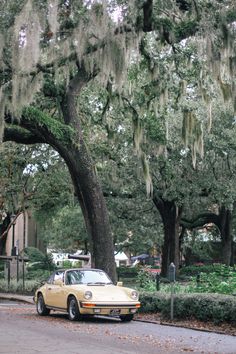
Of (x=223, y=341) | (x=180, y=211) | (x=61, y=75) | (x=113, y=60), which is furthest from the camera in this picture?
(x=180, y=211)

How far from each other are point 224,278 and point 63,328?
7441 mm

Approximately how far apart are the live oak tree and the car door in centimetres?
322

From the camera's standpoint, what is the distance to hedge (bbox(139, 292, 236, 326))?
13307 millimetres

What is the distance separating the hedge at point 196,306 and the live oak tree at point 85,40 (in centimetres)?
328

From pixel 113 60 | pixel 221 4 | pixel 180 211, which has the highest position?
pixel 221 4

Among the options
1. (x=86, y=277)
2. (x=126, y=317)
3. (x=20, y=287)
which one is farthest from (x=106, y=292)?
(x=20, y=287)

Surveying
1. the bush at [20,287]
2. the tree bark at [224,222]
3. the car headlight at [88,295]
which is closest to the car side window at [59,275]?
the car headlight at [88,295]

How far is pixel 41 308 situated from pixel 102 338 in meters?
5.69

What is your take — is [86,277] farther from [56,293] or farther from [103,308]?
[103,308]

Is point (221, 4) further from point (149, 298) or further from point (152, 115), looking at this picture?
point (152, 115)

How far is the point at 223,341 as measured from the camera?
11.4m

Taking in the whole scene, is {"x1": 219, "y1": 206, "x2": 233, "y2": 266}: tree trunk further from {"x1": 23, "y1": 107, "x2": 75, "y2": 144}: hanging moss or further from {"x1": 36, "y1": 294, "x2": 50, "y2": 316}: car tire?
{"x1": 36, "y1": 294, "x2": 50, "y2": 316}: car tire

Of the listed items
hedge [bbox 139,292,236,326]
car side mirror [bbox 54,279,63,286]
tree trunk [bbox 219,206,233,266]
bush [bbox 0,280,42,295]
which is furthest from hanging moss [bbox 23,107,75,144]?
tree trunk [bbox 219,206,233,266]

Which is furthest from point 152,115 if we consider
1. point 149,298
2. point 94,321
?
point 94,321
